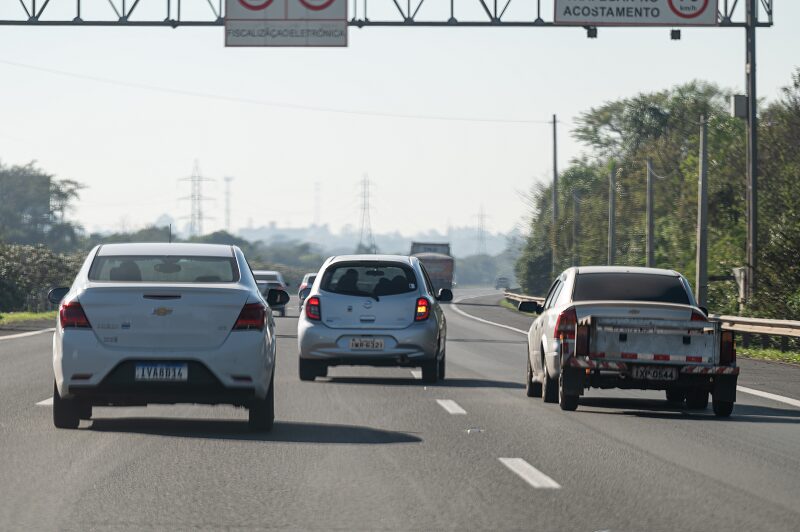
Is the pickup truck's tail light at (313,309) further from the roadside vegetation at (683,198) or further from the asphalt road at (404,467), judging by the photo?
the roadside vegetation at (683,198)

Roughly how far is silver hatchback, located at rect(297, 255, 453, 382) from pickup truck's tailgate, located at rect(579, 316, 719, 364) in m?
4.67

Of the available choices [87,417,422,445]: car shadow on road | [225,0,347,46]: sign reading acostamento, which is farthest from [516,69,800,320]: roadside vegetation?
[87,417,422,445]: car shadow on road

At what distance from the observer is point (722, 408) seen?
1538 centimetres

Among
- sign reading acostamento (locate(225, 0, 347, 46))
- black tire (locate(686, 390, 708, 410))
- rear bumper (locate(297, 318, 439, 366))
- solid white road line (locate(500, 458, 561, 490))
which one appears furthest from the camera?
sign reading acostamento (locate(225, 0, 347, 46))

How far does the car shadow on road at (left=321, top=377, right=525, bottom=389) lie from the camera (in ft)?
64.1

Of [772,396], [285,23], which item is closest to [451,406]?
[772,396]

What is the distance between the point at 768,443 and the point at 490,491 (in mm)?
4089

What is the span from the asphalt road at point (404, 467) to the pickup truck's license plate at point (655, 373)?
0.41m

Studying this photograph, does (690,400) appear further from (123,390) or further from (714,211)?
(714,211)

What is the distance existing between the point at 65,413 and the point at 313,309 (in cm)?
701

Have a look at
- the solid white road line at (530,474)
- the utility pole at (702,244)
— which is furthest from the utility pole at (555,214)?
the solid white road line at (530,474)

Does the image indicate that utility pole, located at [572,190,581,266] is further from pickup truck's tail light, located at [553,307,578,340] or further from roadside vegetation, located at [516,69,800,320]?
pickup truck's tail light, located at [553,307,578,340]

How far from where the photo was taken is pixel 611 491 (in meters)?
9.65

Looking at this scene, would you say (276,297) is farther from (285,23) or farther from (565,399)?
(285,23)
